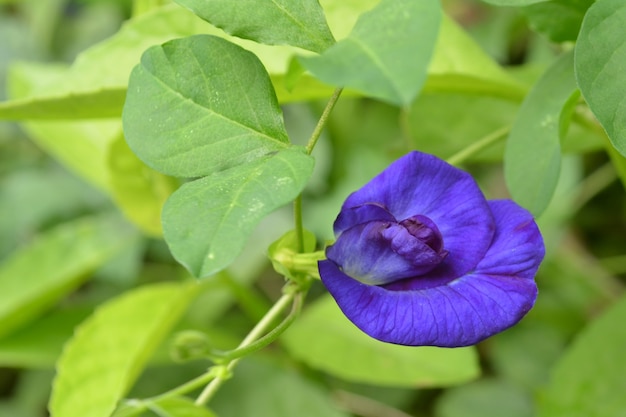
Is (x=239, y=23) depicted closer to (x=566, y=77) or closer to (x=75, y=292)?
(x=566, y=77)

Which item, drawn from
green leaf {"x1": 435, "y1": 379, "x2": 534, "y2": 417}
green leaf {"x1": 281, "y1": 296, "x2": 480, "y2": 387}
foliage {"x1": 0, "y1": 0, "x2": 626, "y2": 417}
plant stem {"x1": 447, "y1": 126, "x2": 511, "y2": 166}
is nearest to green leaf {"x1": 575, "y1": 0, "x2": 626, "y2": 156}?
foliage {"x1": 0, "y1": 0, "x2": 626, "y2": 417}

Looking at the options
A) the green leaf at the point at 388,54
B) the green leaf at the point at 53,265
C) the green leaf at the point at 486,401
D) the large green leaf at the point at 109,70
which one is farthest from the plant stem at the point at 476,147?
the green leaf at the point at 53,265

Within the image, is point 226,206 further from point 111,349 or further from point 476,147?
A: point 111,349

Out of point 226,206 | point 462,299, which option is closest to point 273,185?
point 226,206

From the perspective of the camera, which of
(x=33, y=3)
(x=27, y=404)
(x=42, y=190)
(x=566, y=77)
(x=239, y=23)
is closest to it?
(x=239, y=23)

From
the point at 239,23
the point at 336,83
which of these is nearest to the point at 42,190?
the point at 239,23

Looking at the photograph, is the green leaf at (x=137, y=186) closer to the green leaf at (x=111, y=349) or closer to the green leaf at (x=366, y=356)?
the green leaf at (x=111, y=349)
